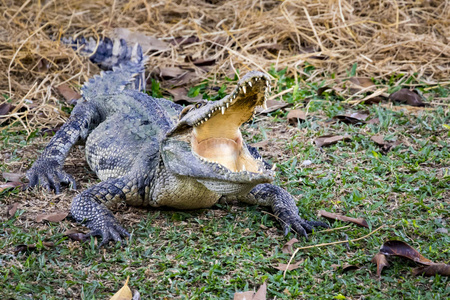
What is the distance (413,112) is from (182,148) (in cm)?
313

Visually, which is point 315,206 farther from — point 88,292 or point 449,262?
point 88,292

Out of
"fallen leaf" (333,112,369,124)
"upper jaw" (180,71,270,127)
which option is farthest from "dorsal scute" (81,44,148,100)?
"fallen leaf" (333,112,369,124)

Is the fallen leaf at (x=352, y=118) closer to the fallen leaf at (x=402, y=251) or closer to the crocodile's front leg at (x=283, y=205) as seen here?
the crocodile's front leg at (x=283, y=205)

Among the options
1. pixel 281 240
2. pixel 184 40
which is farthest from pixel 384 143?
pixel 184 40

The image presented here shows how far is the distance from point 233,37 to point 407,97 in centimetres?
244

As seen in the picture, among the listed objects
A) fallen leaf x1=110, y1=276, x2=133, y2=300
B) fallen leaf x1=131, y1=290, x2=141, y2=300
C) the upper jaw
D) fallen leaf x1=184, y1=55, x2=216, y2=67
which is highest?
the upper jaw

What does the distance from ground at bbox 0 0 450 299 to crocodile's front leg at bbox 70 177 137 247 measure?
11 centimetres

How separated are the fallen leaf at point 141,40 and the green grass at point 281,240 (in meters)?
2.80

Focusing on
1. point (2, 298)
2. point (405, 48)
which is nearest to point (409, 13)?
point (405, 48)

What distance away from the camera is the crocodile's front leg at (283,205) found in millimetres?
3912

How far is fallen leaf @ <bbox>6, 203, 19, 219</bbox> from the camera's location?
4.05m

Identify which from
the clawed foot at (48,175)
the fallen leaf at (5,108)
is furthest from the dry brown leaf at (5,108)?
the clawed foot at (48,175)

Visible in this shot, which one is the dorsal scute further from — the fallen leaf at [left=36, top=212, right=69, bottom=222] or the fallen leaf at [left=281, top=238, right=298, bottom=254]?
the fallen leaf at [left=281, top=238, right=298, bottom=254]

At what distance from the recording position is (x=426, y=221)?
3910mm
